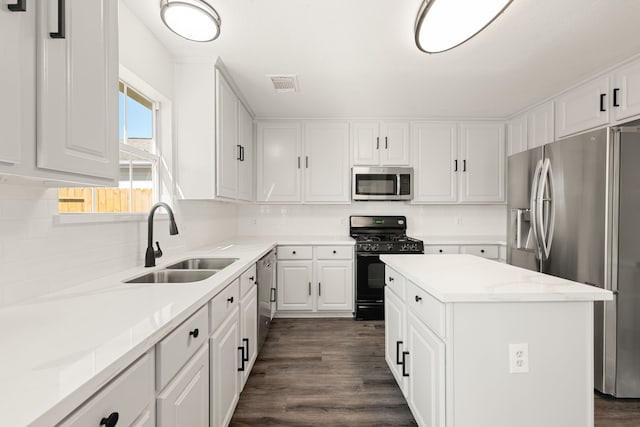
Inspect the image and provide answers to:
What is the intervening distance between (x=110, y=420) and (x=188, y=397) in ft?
1.66

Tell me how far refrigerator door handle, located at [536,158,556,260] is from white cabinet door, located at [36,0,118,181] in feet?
9.49

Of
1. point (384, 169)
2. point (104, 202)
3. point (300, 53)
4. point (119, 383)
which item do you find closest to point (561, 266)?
point (384, 169)

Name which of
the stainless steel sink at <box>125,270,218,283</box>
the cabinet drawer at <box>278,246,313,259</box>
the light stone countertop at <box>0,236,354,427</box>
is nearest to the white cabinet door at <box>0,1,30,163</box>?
the light stone countertop at <box>0,236,354,427</box>

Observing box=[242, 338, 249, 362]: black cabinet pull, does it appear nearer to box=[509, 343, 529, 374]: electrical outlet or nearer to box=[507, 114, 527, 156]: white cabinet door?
box=[509, 343, 529, 374]: electrical outlet

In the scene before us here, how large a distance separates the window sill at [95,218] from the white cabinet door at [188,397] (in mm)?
837

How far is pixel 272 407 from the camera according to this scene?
77.2 inches

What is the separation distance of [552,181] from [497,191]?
59.5 inches

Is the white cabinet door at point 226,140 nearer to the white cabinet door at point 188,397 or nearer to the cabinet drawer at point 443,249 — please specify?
the white cabinet door at point 188,397

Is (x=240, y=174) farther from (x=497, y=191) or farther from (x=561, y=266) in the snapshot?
(x=497, y=191)

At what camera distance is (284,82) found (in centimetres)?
283

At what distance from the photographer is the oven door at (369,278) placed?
349 cm

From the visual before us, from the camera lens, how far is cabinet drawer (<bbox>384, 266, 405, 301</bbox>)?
1939 mm

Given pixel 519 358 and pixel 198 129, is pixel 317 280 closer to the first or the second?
pixel 198 129

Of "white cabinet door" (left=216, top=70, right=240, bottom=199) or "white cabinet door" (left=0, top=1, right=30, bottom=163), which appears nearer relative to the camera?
"white cabinet door" (left=0, top=1, right=30, bottom=163)
